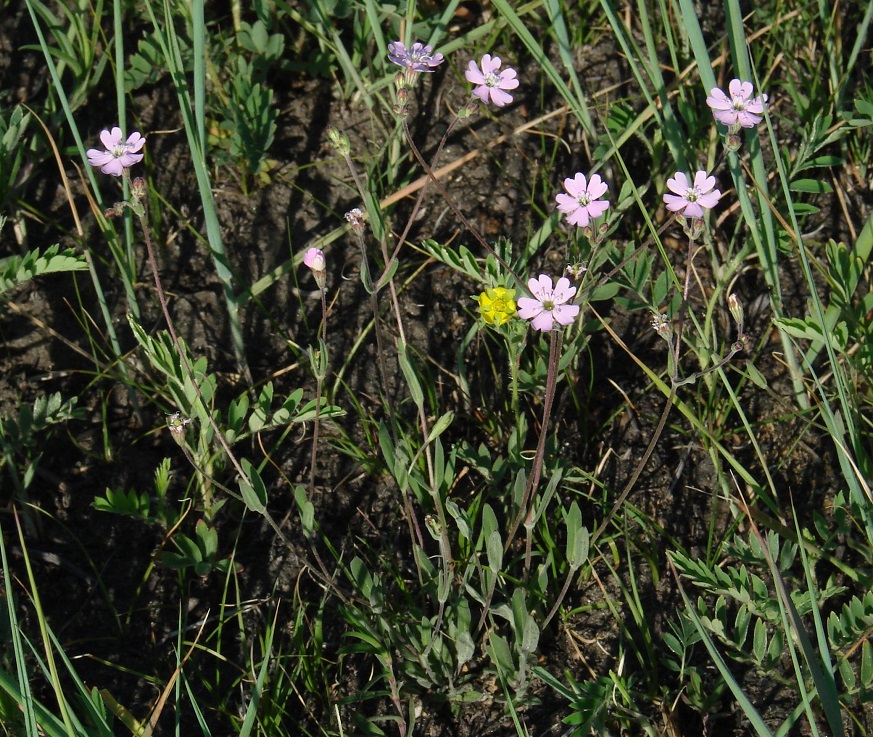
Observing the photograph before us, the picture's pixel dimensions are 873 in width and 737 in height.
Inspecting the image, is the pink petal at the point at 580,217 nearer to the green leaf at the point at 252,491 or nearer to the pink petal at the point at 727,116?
the pink petal at the point at 727,116

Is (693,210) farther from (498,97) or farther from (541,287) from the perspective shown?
(498,97)

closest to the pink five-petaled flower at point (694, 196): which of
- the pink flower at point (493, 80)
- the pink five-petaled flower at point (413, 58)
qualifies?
the pink flower at point (493, 80)

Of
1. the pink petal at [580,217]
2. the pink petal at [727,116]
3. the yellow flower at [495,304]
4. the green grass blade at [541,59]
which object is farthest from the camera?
the green grass blade at [541,59]

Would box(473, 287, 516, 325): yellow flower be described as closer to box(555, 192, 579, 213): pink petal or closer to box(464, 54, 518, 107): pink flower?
box(555, 192, 579, 213): pink petal

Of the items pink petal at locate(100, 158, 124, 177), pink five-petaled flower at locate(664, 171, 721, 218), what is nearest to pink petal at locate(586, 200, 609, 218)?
pink five-petaled flower at locate(664, 171, 721, 218)

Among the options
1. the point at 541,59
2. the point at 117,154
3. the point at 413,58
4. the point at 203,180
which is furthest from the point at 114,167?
the point at 541,59
